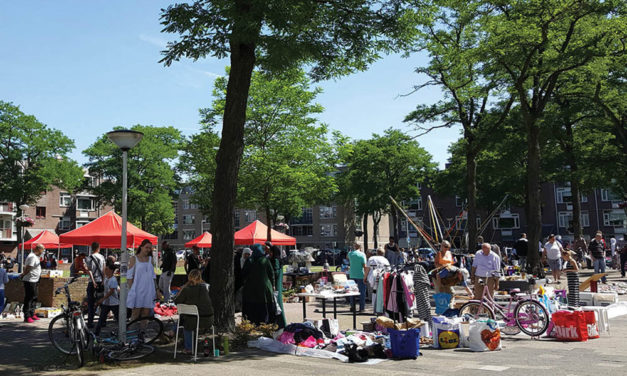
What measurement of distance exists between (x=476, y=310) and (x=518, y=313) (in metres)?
0.81

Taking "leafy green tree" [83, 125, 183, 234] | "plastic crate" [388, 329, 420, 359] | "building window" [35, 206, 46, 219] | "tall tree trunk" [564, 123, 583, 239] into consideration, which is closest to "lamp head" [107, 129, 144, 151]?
"plastic crate" [388, 329, 420, 359]

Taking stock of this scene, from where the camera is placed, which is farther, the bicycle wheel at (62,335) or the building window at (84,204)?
the building window at (84,204)

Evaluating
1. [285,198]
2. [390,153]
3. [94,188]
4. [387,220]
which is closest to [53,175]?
[94,188]

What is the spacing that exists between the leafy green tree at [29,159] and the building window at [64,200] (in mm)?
27308

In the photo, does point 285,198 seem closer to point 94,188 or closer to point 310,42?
point 310,42

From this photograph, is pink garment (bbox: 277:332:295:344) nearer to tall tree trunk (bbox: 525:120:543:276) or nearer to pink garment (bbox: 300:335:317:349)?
pink garment (bbox: 300:335:317:349)

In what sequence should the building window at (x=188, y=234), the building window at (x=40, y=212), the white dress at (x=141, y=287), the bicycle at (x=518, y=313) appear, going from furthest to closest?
the building window at (x=188, y=234) < the building window at (x=40, y=212) < the white dress at (x=141, y=287) < the bicycle at (x=518, y=313)

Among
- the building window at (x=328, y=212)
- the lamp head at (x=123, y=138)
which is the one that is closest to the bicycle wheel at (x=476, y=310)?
the lamp head at (x=123, y=138)

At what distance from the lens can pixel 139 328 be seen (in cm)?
997

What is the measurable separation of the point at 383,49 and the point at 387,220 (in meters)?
76.0

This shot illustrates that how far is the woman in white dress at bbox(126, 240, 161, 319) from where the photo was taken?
35.7 feet

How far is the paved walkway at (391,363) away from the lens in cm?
769

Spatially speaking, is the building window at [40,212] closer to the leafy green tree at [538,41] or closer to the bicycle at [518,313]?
the leafy green tree at [538,41]

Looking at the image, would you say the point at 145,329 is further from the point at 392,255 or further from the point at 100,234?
the point at 392,255
